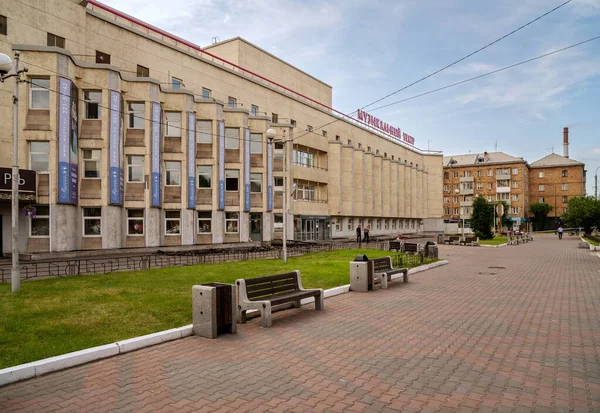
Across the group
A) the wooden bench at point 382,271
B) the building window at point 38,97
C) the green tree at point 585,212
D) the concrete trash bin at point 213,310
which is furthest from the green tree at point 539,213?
the concrete trash bin at point 213,310

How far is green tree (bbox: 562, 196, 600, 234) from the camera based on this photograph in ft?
162

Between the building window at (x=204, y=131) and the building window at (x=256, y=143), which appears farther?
the building window at (x=256, y=143)

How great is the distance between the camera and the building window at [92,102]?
25.1 m

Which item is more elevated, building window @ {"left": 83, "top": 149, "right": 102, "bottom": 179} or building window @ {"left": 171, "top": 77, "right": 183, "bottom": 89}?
building window @ {"left": 171, "top": 77, "right": 183, "bottom": 89}

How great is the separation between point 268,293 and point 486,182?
94.3 metres

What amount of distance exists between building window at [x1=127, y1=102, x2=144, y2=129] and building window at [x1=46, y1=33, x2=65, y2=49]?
4959mm

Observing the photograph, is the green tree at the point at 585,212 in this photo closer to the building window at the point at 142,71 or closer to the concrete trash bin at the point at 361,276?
the concrete trash bin at the point at 361,276

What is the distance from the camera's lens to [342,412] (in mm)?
4121

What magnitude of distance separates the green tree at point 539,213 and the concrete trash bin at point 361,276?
296 feet

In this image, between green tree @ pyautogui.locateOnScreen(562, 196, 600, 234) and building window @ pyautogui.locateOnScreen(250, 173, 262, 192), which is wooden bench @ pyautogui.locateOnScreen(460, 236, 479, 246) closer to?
building window @ pyautogui.locateOnScreen(250, 173, 262, 192)

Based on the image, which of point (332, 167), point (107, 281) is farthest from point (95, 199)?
point (332, 167)

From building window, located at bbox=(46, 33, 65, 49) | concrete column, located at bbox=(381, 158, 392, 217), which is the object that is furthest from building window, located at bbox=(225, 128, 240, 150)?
concrete column, located at bbox=(381, 158, 392, 217)

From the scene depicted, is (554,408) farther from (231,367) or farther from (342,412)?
(231,367)

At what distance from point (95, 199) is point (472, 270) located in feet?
69.2
